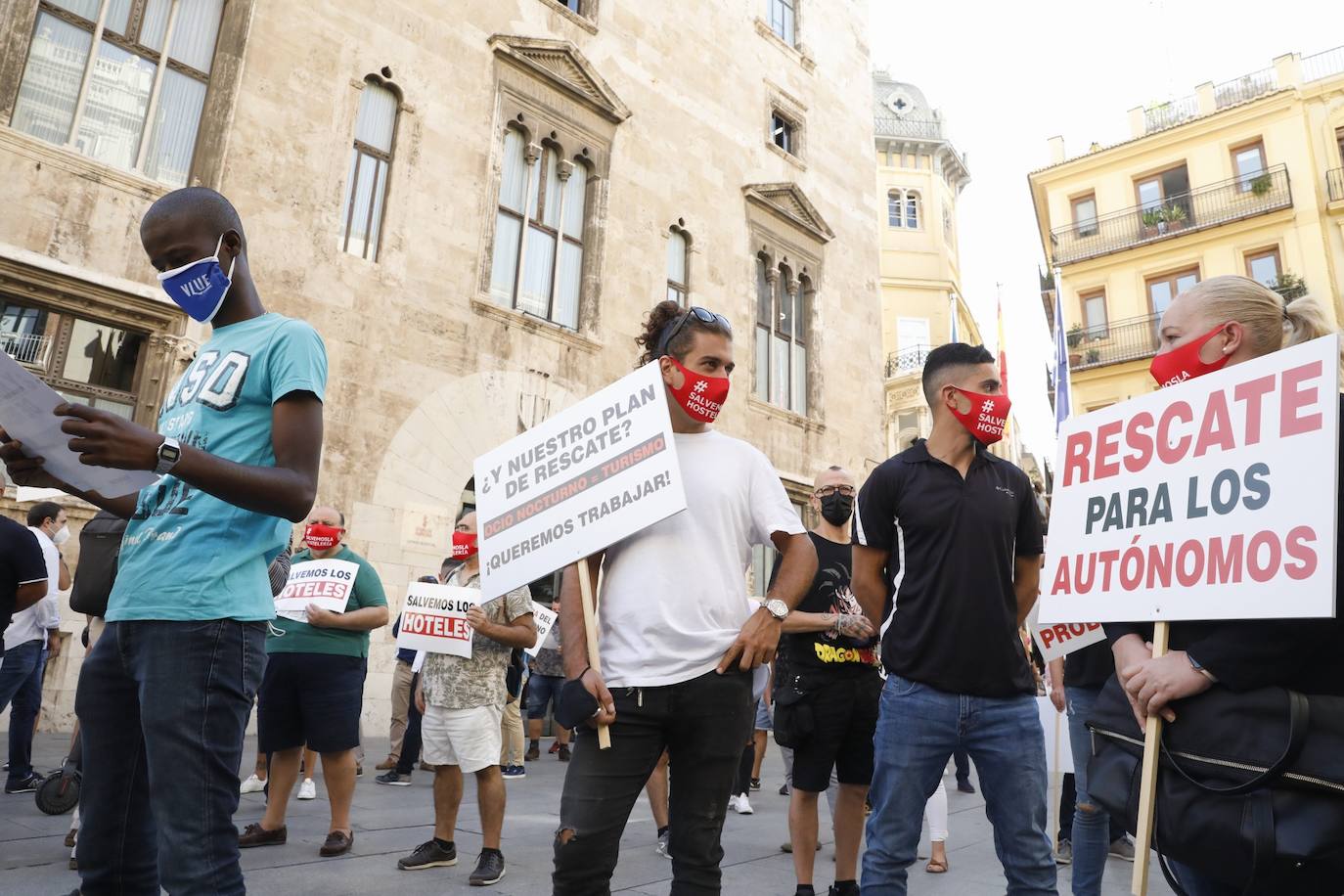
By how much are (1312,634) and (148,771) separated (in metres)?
2.56

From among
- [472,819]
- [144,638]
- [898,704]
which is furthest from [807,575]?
[472,819]

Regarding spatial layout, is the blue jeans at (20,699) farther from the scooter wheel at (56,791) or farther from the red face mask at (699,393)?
the red face mask at (699,393)

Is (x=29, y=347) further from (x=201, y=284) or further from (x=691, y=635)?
(x=691, y=635)

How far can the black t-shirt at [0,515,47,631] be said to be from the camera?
4.20m

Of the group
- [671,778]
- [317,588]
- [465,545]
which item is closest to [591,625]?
[671,778]

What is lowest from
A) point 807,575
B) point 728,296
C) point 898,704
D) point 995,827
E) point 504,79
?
point 995,827

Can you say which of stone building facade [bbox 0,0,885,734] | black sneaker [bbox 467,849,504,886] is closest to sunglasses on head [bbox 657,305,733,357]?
black sneaker [bbox 467,849,504,886]

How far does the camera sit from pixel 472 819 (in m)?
5.76

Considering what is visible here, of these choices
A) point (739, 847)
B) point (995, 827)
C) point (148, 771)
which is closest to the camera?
point (148, 771)

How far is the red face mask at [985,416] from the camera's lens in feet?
10.9

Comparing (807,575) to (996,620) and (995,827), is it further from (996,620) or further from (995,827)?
(995,827)

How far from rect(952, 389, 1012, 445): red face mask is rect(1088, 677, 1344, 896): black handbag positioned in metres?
1.54

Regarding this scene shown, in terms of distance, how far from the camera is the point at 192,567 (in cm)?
208

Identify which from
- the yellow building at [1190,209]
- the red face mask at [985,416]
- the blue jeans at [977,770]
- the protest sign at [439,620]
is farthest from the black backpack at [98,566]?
the yellow building at [1190,209]
